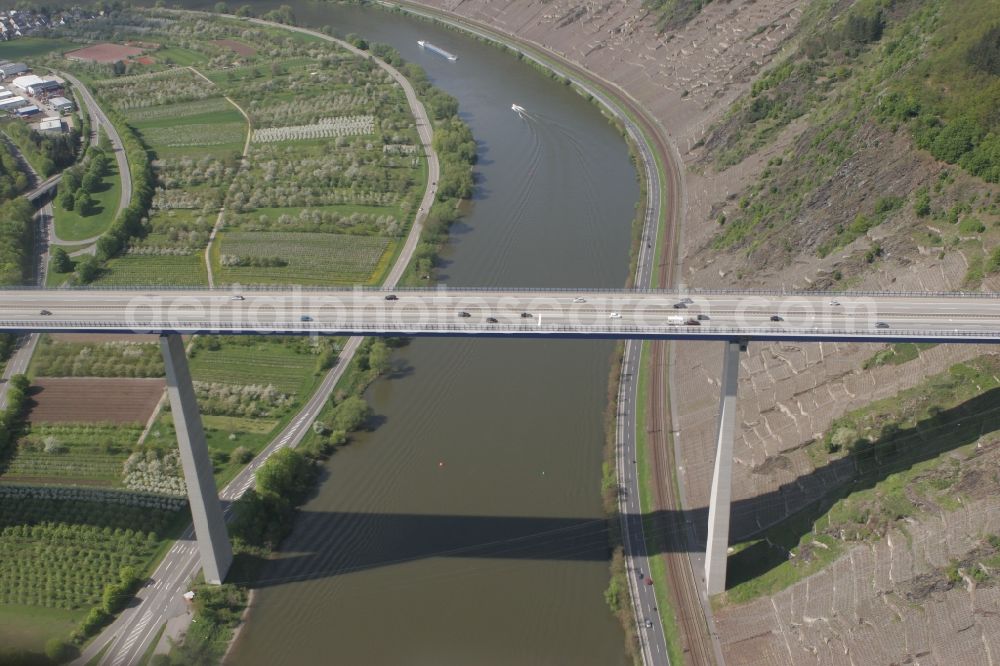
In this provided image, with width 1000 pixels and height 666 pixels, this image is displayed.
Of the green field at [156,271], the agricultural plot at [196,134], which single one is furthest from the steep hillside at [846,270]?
the agricultural plot at [196,134]

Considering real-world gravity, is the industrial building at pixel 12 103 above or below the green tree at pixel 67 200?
above

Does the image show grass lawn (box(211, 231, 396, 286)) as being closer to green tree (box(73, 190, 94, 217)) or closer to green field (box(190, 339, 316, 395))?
green field (box(190, 339, 316, 395))

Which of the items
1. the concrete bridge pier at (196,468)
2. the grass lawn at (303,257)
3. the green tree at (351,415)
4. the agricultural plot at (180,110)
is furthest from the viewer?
the agricultural plot at (180,110)

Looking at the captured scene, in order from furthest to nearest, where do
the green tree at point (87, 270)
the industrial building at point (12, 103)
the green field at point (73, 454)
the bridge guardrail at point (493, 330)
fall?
the industrial building at point (12, 103) < the green tree at point (87, 270) < the green field at point (73, 454) < the bridge guardrail at point (493, 330)

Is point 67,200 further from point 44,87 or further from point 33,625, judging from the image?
point 33,625

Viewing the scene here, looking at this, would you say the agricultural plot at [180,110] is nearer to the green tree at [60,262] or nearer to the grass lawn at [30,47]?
the grass lawn at [30,47]

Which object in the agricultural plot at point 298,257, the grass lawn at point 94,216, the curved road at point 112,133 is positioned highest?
the curved road at point 112,133

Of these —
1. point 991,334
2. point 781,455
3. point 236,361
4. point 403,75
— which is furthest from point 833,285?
point 403,75

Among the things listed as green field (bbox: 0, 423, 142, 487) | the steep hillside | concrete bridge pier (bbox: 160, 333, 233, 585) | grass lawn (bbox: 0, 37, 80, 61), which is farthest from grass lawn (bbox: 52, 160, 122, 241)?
grass lawn (bbox: 0, 37, 80, 61)
